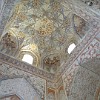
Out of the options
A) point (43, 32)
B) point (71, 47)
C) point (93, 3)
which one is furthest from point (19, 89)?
point (93, 3)

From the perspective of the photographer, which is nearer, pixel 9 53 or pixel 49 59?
pixel 9 53

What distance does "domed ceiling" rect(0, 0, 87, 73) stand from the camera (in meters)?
10.6

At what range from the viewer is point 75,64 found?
31.7 feet

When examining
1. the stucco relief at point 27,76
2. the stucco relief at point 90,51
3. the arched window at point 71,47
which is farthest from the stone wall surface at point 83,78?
the stucco relief at point 27,76

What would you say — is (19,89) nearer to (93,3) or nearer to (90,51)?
(90,51)

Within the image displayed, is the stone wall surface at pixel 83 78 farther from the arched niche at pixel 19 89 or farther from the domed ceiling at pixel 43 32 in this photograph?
the arched niche at pixel 19 89

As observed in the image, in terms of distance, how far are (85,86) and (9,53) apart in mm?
4429

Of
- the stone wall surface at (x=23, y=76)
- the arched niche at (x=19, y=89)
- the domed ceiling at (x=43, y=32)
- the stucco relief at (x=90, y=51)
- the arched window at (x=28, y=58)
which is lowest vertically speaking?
the arched niche at (x=19, y=89)

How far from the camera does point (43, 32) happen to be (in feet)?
38.0

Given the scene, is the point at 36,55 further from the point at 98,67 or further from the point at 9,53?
the point at 98,67

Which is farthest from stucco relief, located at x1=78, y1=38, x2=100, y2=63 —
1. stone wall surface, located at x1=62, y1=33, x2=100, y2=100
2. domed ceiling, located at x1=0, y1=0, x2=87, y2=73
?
domed ceiling, located at x1=0, y1=0, x2=87, y2=73

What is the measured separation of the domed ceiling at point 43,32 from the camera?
10648 mm

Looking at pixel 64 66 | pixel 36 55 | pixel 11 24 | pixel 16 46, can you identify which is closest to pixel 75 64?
pixel 64 66

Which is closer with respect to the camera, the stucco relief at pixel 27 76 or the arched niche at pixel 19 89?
the arched niche at pixel 19 89
